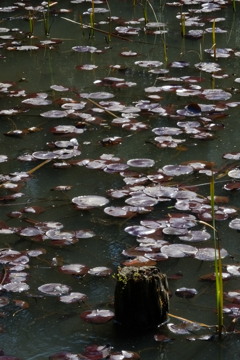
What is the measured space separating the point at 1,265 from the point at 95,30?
3730mm

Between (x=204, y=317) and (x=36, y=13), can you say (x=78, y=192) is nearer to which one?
(x=204, y=317)

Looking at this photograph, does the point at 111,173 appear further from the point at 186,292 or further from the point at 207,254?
the point at 186,292

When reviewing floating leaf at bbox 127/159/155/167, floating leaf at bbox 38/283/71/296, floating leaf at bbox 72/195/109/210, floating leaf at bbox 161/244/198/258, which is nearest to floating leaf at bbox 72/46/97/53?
floating leaf at bbox 127/159/155/167

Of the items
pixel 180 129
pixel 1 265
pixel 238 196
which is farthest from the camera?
pixel 180 129

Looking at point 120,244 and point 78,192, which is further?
point 78,192

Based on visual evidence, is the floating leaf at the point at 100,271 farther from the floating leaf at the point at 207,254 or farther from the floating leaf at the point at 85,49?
the floating leaf at the point at 85,49

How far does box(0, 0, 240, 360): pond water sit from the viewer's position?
108 inches

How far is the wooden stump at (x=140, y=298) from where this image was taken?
2.65 m

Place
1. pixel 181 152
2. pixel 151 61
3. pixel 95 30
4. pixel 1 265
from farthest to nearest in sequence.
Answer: pixel 95 30, pixel 151 61, pixel 181 152, pixel 1 265

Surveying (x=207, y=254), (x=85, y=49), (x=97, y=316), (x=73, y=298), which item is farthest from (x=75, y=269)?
(x=85, y=49)

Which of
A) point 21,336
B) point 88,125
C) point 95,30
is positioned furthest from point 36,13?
point 21,336

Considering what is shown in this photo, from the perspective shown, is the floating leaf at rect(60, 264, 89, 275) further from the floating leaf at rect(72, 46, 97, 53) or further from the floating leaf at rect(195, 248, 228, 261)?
the floating leaf at rect(72, 46, 97, 53)

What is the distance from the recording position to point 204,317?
272cm

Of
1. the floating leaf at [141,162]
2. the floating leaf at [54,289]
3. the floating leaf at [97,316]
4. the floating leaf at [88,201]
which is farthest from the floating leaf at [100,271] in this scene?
the floating leaf at [141,162]
